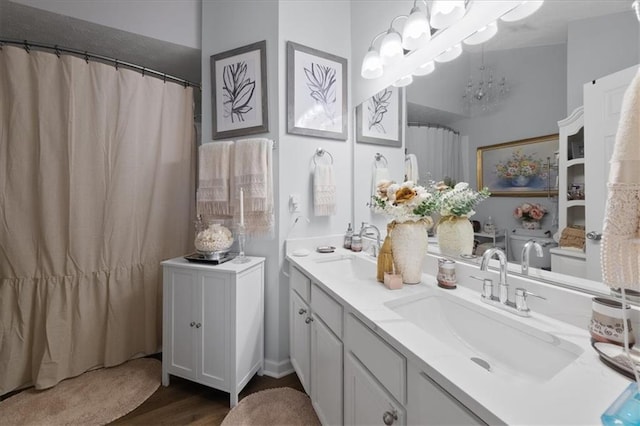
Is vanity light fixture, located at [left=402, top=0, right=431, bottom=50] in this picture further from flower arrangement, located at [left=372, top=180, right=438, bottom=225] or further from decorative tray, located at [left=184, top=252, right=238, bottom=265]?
decorative tray, located at [left=184, top=252, right=238, bottom=265]

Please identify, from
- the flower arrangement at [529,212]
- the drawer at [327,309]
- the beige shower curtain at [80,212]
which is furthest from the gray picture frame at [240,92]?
the flower arrangement at [529,212]

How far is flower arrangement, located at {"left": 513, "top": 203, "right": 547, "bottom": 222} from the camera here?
0.95 m

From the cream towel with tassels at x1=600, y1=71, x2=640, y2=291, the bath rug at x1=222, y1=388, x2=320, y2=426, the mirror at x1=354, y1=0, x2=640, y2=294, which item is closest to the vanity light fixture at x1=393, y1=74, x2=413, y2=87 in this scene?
the mirror at x1=354, y1=0, x2=640, y2=294

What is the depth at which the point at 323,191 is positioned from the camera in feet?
6.08

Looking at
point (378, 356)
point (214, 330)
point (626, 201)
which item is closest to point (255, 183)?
point (214, 330)

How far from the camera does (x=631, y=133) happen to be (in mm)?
531

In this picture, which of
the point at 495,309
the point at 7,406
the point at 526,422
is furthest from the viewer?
the point at 7,406

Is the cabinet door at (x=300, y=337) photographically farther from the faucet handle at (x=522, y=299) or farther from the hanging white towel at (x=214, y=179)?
the faucet handle at (x=522, y=299)

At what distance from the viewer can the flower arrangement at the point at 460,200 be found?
3.76 ft

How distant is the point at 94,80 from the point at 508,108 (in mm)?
2447

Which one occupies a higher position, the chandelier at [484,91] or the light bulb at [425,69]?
the light bulb at [425,69]

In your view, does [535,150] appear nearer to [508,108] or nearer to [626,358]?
[508,108]

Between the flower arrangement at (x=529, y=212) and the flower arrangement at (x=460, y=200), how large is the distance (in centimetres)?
14

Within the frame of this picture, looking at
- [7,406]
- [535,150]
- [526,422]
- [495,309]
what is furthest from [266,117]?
A: [7,406]
